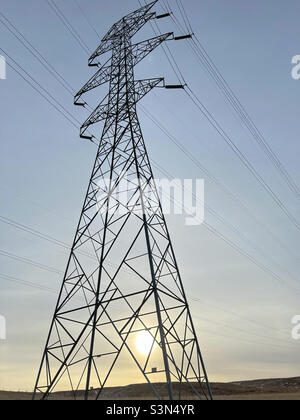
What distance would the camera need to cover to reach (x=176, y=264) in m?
19.6
